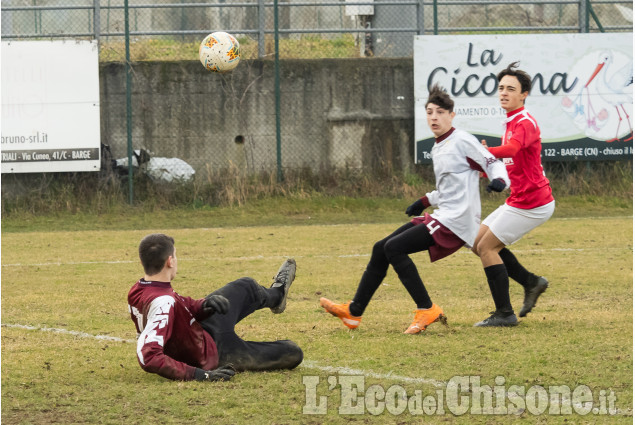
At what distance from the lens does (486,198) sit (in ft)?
61.8

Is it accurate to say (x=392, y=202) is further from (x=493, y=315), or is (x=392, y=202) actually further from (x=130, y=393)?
(x=130, y=393)

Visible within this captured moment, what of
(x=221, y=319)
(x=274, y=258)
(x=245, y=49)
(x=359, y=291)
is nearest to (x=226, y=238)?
(x=274, y=258)

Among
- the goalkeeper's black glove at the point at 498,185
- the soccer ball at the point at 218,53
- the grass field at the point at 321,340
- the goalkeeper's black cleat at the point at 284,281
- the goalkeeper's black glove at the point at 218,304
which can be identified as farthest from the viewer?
the soccer ball at the point at 218,53

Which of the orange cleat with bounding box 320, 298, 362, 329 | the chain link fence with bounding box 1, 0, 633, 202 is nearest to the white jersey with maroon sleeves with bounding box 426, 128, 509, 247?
the orange cleat with bounding box 320, 298, 362, 329

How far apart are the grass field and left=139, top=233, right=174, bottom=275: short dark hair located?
671 mm

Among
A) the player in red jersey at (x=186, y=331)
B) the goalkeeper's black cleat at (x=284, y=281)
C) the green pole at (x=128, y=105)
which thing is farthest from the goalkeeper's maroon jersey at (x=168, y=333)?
the green pole at (x=128, y=105)

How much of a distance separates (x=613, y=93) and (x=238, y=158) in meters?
7.24

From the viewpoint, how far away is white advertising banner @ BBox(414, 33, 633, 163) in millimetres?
18891

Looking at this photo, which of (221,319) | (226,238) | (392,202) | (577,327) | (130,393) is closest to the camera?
(130,393)

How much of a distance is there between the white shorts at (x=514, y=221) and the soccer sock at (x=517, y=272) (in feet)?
0.94

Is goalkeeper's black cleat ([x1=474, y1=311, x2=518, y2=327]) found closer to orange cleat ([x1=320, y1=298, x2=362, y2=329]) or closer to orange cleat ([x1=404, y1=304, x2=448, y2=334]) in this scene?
orange cleat ([x1=404, y1=304, x2=448, y2=334])

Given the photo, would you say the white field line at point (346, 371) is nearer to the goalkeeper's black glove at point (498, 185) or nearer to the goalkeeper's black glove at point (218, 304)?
the goalkeeper's black glove at point (218, 304)

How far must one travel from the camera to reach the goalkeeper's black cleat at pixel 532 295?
781cm

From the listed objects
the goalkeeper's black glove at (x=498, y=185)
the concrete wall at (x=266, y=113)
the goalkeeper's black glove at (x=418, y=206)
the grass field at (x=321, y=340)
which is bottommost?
the grass field at (x=321, y=340)
